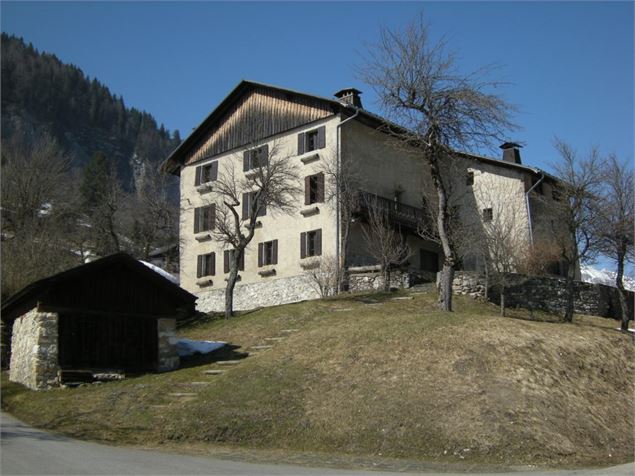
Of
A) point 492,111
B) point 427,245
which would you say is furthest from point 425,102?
point 427,245

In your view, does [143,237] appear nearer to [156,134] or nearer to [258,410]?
[258,410]

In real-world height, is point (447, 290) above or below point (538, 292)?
below

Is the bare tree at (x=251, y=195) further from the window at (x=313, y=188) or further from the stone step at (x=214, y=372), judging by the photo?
the stone step at (x=214, y=372)

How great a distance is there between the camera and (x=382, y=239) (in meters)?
30.9

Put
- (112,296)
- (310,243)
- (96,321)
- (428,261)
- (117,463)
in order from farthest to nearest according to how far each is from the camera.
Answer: (428,261) < (310,243) < (112,296) < (96,321) < (117,463)

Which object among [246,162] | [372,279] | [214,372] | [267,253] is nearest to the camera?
[214,372]

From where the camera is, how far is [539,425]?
13.4m

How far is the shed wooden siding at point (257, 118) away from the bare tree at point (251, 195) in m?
1.43

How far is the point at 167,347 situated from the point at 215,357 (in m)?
1.59

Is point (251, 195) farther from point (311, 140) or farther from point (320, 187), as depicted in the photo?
point (311, 140)

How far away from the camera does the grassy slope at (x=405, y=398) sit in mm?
13266

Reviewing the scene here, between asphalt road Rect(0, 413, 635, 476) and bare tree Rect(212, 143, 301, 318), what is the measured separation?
15.3m

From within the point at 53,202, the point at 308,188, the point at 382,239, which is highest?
the point at 53,202

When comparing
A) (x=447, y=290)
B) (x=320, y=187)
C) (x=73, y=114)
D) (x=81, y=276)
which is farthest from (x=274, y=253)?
(x=73, y=114)
